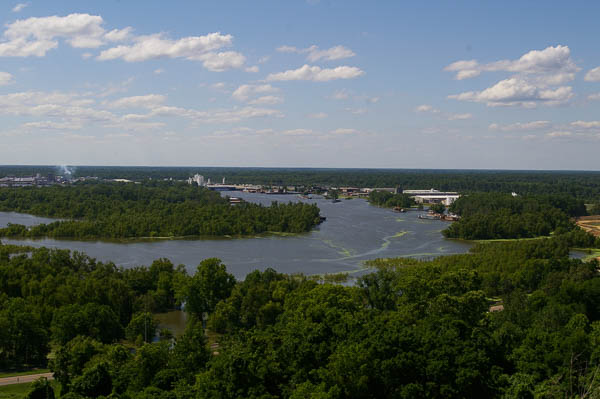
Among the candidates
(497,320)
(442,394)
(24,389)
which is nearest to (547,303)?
(497,320)

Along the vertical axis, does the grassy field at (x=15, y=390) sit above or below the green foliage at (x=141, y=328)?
below

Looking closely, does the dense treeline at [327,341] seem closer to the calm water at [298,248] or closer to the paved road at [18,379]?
the paved road at [18,379]

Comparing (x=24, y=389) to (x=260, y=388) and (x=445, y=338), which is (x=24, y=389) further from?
(x=445, y=338)

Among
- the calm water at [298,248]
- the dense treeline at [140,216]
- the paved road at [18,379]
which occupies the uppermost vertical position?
the dense treeline at [140,216]

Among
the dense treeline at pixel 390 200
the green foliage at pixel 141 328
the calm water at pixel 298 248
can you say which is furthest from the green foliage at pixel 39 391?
the dense treeline at pixel 390 200

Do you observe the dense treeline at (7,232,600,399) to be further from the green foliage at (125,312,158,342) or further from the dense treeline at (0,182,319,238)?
the dense treeline at (0,182,319,238)

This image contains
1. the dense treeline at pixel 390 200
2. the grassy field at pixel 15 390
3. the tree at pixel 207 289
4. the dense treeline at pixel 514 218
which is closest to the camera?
the grassy field at pixel 15 390

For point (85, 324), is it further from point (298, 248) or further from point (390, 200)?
point (390, 200)
